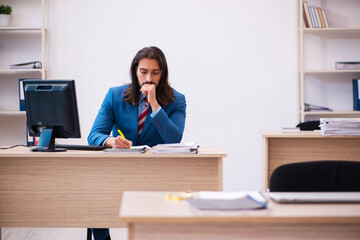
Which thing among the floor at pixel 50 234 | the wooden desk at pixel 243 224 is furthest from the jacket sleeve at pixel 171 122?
the wooden desk at pixel 243 224

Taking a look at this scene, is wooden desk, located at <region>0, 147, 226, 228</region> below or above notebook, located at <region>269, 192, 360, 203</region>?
below

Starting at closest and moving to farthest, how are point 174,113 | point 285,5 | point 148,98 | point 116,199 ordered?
point 116,199
point 148,98
point 174,113
point 285,5

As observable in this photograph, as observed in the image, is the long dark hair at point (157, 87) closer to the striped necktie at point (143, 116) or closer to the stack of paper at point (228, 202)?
the striped necktie at point (143, 116)

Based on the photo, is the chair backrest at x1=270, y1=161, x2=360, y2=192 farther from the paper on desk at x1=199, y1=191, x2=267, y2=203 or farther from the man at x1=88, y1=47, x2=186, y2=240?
the man at x1=88, y1=47, x2=186, y2=240

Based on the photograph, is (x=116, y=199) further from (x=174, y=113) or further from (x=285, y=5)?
(x=285, y=5)

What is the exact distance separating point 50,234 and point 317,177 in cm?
265

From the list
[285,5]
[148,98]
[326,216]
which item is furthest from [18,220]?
[285,5]

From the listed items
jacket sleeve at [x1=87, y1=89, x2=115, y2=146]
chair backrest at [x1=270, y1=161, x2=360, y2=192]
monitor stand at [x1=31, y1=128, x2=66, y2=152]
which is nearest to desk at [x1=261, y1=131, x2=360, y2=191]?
jacket sleeve at [x1=87, y1=89, x2=115, y2=146]

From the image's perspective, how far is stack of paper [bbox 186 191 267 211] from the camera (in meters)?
1.23

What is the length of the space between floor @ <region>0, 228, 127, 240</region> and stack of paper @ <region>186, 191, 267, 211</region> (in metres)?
2.36

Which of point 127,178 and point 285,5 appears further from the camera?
point 285,5

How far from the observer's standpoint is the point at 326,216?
118 cm

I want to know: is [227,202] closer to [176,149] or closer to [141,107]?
[176,149]

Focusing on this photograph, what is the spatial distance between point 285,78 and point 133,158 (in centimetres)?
277
